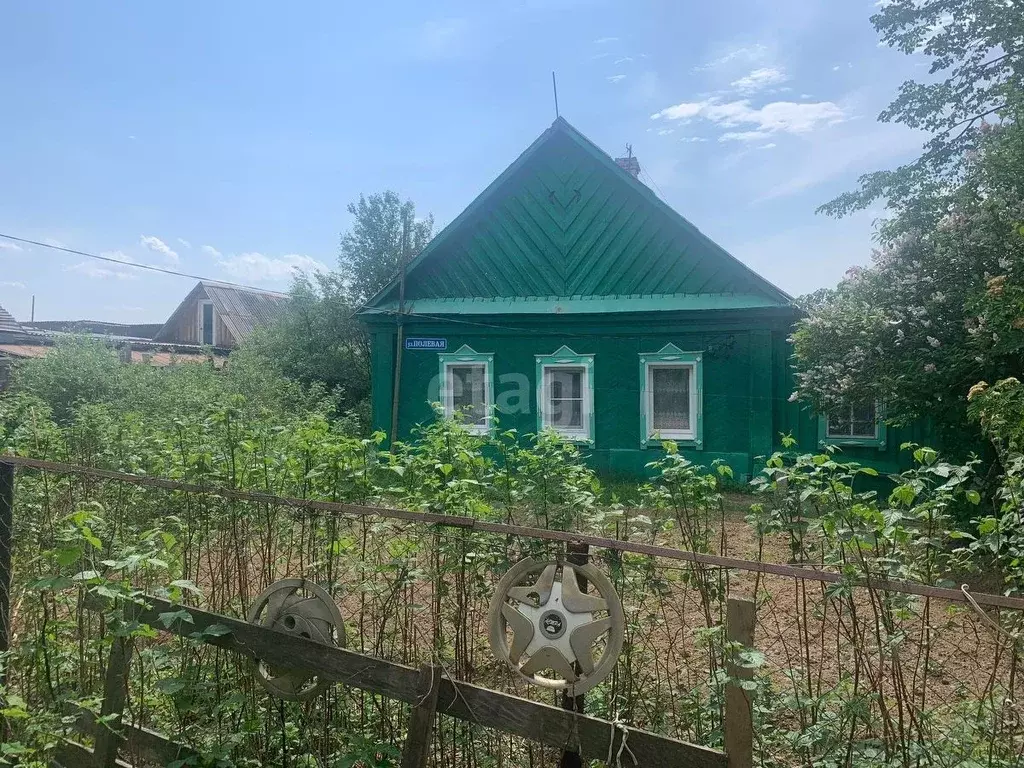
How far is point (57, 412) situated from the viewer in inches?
655

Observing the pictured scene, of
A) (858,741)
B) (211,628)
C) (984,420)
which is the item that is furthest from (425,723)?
(984,420)

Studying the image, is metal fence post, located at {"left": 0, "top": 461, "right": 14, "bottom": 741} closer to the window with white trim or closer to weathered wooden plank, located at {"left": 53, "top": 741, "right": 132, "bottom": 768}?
weathered wooden plank, located at {"left": 53, "top": 741, "right": 132, "bottom": 768}

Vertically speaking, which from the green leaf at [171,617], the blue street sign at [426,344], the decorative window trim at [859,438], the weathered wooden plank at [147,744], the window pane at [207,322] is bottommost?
the weathered wooden plank at [147,744]

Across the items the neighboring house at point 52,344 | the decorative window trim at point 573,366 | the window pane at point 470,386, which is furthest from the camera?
the neighboring house at point 52,344

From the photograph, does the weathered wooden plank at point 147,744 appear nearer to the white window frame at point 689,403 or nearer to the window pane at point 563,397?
the white window frame at point 689,403

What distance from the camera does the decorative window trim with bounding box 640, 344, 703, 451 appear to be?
12570 millimetres

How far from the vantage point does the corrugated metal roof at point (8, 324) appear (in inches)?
1061

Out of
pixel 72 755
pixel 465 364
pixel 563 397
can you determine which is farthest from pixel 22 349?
pixel 72 755

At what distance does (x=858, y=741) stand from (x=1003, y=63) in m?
13.8

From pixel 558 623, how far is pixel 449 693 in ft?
1.58

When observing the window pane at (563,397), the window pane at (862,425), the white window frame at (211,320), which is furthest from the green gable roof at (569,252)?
the white window frame at (211,320)

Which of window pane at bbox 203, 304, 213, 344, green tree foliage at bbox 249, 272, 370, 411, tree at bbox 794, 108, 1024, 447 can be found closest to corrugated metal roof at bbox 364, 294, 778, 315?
tree at bbox 794, 108, 1024, 447

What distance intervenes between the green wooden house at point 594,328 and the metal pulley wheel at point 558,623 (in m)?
9.53

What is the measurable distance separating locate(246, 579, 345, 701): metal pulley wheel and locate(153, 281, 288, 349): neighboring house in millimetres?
35351
